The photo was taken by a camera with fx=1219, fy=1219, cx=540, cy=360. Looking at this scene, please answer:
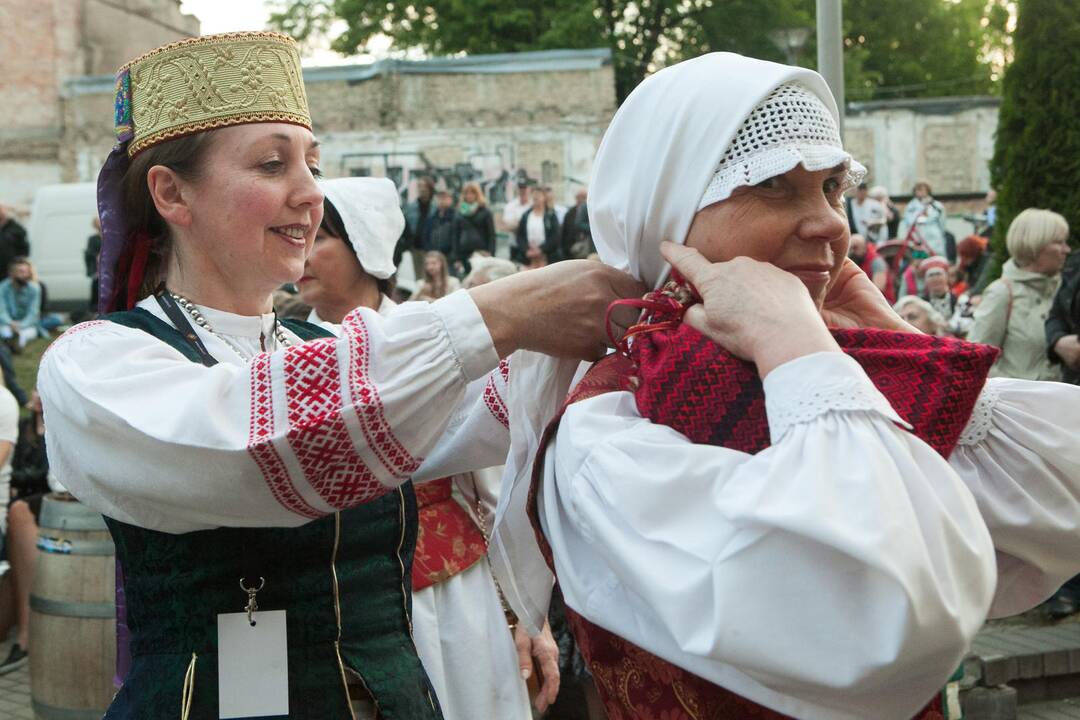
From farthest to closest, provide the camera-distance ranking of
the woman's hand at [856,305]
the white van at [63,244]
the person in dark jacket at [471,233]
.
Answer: the white van at [63,244]
the person in dark jacket at [471,233]
the woman's hand at [856,305]

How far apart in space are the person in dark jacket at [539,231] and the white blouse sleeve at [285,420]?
12117 mm

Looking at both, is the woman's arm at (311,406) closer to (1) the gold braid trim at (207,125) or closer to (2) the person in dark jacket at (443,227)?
(1) the gold braid trim at (207,125)

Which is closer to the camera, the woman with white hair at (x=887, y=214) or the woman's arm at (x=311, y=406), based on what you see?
the woman's arm at (x=311, y=406)

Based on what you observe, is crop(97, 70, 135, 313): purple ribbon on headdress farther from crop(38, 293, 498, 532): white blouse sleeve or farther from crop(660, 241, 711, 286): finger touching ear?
crop(660, 241, 711, 286): finger touching ear

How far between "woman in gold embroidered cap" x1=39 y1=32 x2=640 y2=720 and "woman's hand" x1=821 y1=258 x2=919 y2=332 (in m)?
0.32

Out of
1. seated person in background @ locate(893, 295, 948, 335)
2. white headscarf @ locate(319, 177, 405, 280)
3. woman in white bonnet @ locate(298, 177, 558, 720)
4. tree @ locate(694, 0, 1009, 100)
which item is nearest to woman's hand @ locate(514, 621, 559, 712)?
woman in white bonnet @ locate(298, 177, 558, 720)

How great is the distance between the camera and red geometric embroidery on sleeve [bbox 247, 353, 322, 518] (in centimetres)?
162

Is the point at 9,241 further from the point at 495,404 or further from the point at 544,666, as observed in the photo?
the point at 495,404

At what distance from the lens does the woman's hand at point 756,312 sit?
54.5 inches

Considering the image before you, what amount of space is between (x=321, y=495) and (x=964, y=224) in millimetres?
18890

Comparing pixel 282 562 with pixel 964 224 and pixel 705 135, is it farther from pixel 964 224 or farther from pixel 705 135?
pixel 964 224

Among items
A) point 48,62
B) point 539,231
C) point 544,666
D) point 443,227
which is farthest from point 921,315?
point 48,62

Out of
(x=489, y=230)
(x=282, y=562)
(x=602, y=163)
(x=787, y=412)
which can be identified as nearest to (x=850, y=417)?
(x=787, y=412)

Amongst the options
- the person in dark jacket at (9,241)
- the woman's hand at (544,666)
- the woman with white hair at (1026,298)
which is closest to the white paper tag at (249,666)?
the woman's hand at (544,666)
